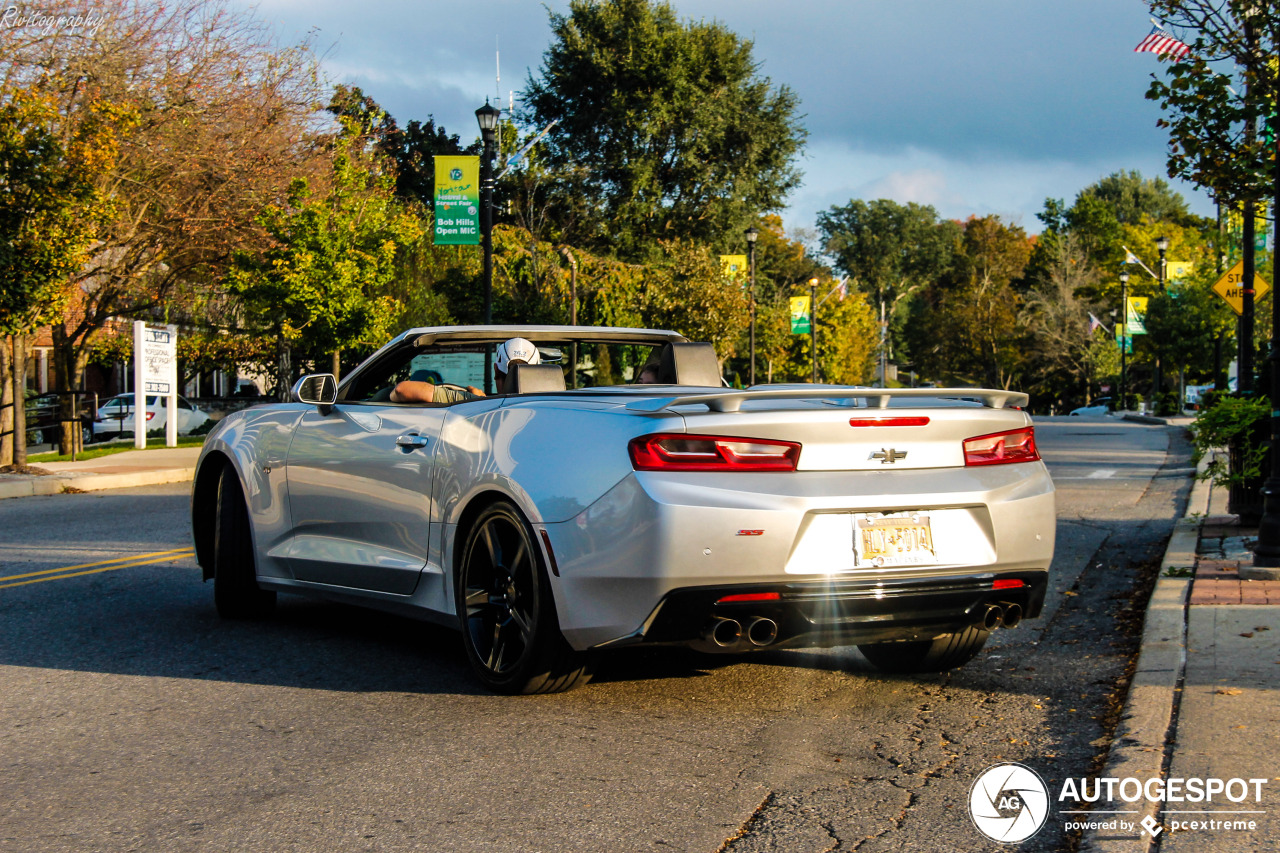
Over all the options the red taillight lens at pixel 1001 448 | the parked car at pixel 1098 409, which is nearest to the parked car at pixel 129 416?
the red taillight lens at pixel 1001 448

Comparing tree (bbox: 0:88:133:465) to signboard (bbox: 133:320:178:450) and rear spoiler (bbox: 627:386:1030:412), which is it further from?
rear spoiler (bbox: 627:386:1030:412)

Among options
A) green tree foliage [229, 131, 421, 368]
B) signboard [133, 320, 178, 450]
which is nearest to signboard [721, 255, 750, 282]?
green tree foliage [229, 131, 421, 368]

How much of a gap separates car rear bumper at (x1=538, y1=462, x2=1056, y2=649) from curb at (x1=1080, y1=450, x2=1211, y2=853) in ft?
2.31

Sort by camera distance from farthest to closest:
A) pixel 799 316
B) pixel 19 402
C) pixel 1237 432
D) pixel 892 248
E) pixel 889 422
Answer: pixel 892 248 < pixel 799 316 < pixel 19 402 < pixel 1237 432 < pixel 889 422

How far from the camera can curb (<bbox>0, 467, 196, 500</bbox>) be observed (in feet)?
54.4

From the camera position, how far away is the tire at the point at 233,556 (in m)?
6.91

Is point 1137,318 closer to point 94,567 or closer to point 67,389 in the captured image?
point 67,389

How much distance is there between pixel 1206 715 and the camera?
4539mm

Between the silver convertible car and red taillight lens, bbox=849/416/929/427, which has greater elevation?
red taillight lens, bbox=849/416/929/427

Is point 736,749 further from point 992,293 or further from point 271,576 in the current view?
point 992,293

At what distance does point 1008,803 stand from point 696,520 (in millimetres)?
1328

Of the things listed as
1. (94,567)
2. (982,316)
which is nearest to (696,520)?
(94,567)

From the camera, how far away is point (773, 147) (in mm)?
54938

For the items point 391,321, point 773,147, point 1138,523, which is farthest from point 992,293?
point 1138,523
